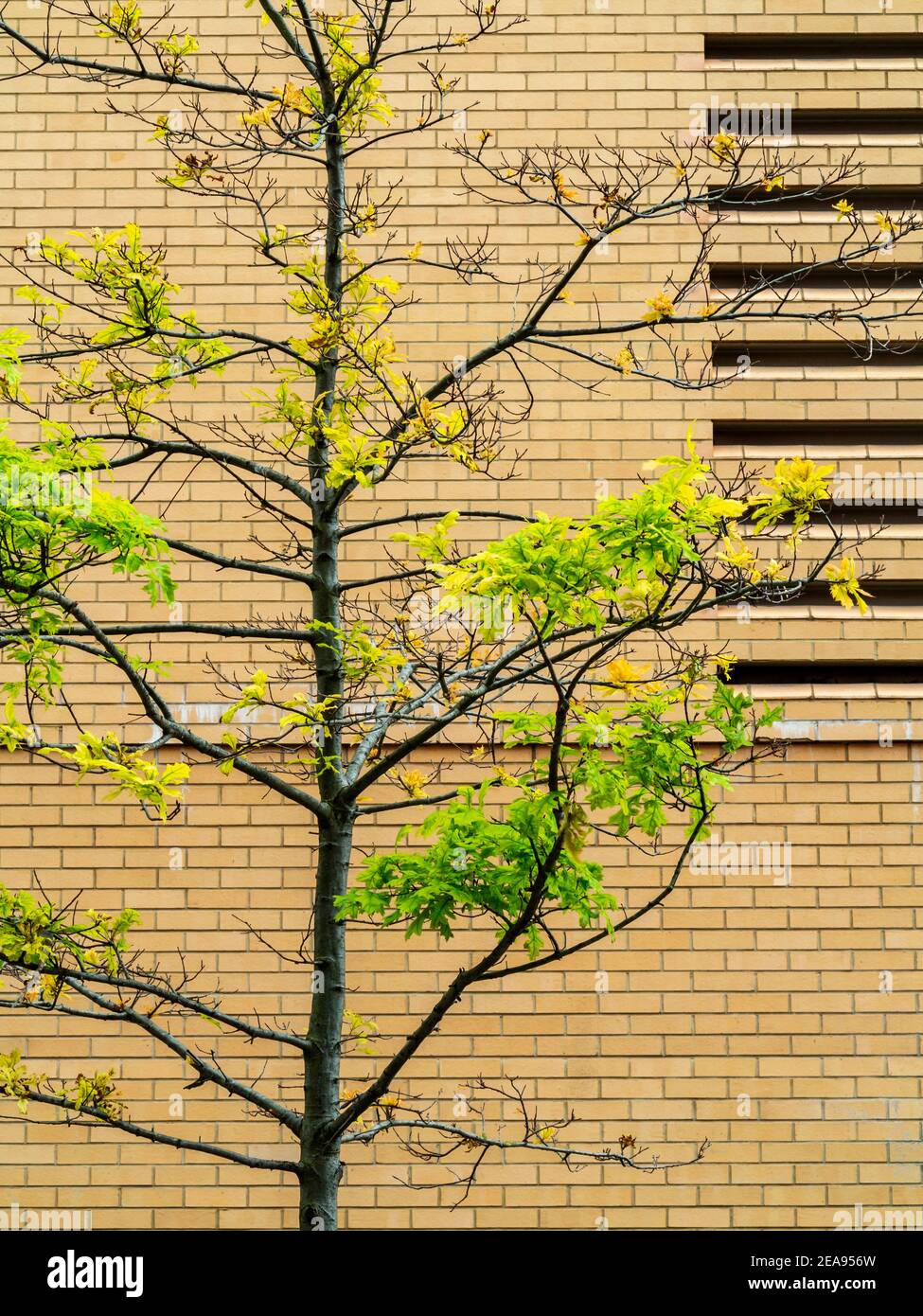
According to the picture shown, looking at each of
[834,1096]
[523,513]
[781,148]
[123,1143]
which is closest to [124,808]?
[123,1143]

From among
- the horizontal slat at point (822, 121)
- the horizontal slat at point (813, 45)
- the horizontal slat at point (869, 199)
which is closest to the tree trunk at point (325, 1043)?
the horizontal slat at point (869, 199)

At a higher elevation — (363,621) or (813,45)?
(813,45)

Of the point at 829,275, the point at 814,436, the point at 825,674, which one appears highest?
the point at 829,275

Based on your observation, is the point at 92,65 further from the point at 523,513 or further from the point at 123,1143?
the point at 123,1143

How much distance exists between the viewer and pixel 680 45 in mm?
6367
